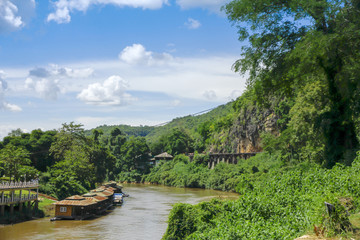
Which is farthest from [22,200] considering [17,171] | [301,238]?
[301,238]

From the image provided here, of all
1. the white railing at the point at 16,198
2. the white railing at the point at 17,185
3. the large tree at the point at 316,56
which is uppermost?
the large tree at the point at 316,56

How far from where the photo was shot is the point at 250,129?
77.1 m

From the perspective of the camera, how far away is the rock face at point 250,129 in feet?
235

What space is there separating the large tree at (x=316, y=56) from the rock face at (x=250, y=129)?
50025 millimetres

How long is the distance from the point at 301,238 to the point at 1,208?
3108 cm

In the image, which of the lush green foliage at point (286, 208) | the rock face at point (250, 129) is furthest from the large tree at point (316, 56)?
the rock face at point (250, 129)

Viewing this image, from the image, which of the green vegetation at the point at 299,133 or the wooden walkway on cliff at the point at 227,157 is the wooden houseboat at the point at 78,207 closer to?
the green vegetation at the point at 299,133

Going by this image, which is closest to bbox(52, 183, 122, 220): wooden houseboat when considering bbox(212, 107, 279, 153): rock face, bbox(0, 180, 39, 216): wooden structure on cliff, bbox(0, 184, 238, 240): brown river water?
bbox(0, 184, 238, 240): brown river water

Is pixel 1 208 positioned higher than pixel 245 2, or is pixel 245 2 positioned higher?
pixel 245 2

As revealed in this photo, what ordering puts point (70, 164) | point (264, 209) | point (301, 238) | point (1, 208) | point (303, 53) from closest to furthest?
1. point (301, 238)
2. point (264, 209)
3. point (303, 53)
4. point (1, 208)
5. point (70, 164)

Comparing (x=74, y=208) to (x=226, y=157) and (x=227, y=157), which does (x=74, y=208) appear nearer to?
(x=227, y=157)

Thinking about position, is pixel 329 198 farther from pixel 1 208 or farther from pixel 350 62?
pixel 1 208

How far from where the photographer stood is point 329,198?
9945 mm

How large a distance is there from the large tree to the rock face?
5002 centimetres
